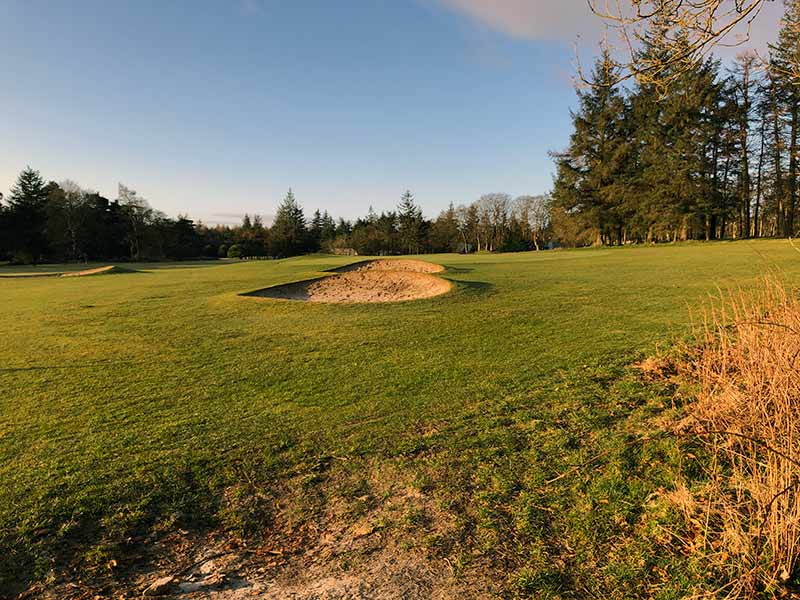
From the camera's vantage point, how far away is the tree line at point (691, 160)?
131 feet

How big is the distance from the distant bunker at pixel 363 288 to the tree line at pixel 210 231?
142 feet

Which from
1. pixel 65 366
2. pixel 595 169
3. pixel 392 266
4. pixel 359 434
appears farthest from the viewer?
pixel 595 169

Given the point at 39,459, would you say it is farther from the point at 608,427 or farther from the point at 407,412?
the point at 608,427

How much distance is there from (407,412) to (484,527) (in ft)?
6.69

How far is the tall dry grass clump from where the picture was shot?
2.45 meters

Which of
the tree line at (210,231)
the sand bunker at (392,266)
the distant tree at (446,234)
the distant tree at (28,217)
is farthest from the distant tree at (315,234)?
the sand bunker at (392,266)

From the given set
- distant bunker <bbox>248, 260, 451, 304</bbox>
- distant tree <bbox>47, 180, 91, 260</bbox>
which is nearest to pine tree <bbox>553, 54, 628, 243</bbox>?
distant bunker <bbox>248, 260, 451, 304</bbox>

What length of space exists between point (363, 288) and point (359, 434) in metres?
10.8

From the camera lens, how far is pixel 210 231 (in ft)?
257

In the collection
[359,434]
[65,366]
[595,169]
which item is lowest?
[359,434]

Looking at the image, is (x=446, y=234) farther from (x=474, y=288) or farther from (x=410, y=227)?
(x=474, y=288)

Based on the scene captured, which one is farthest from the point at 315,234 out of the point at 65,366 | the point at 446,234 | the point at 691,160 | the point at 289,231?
the point at 65,366

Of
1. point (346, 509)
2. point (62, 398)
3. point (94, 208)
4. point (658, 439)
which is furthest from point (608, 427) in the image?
point (94, 208)

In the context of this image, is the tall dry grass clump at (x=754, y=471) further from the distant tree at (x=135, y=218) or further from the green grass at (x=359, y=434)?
the distant tree at (x=135, y=218)
